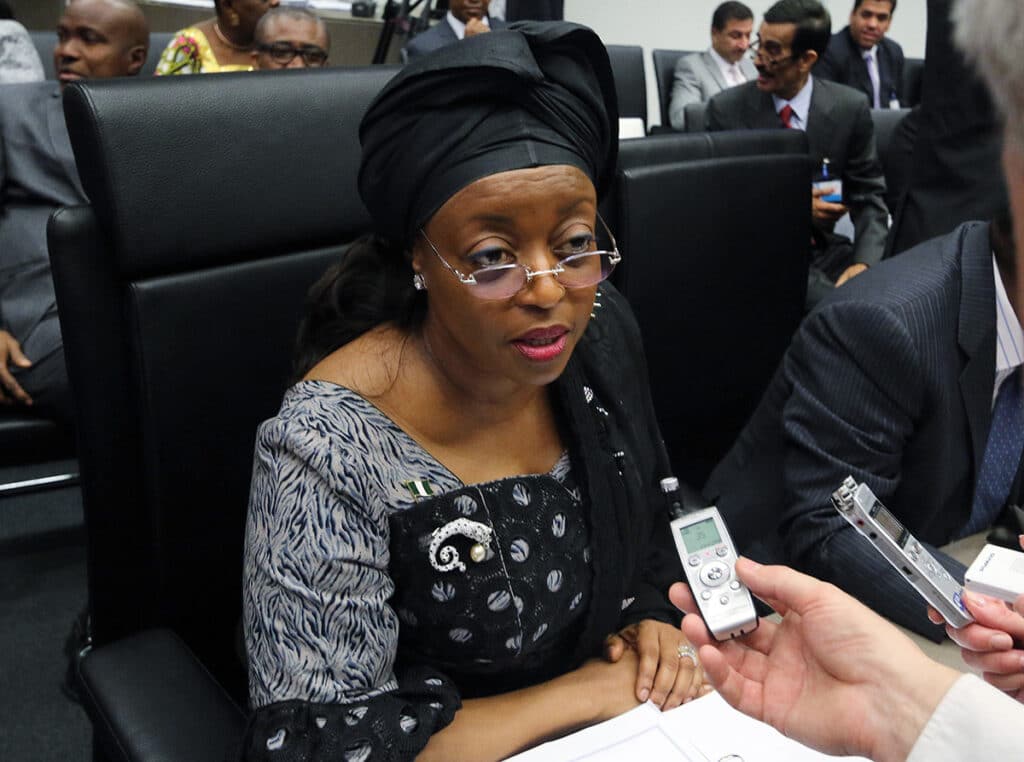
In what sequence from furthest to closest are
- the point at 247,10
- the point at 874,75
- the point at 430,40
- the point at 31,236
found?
the point at 874,75
the point at 430,40
the point at 247,10
the point at 31,236

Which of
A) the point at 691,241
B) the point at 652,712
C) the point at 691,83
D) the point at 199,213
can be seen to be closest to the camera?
the point at 652,712

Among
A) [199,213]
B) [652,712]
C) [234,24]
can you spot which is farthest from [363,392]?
[234,24]

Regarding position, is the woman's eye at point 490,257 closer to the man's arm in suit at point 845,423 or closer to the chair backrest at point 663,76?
the man's arm in suit at point 845,423

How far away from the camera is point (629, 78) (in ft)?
12.3

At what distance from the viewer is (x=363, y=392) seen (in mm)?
1006

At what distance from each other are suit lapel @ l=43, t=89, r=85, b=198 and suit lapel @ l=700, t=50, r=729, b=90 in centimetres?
354

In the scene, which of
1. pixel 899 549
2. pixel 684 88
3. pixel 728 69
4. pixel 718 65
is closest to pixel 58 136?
pixel 899 549

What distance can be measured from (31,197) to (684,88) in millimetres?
3480

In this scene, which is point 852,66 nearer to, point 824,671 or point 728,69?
point 728,69

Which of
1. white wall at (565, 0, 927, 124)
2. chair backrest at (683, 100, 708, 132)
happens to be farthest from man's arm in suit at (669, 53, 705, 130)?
chair backrest at (683, 100, 708, 132)

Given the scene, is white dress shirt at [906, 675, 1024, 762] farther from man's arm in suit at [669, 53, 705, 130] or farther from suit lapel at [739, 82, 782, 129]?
man's arm in suit at [669, 53, 705, 130]

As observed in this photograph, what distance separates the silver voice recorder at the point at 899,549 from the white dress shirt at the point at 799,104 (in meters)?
2.54

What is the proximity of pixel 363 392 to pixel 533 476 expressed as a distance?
20 centimetres

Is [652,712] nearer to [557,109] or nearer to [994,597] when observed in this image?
[994,597]
